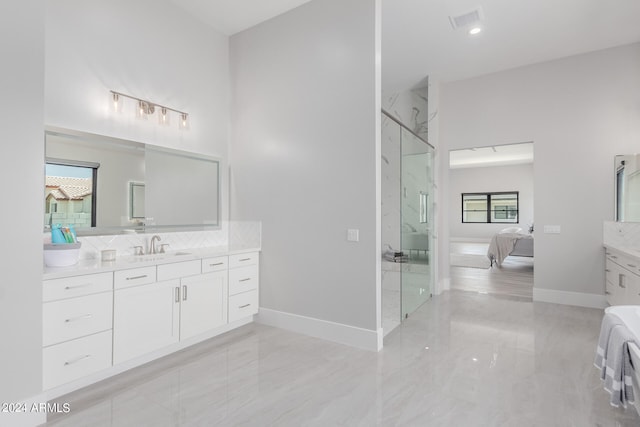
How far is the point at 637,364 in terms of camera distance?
166 cm

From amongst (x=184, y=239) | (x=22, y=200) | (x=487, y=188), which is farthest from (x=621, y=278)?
(x=487, y=188)

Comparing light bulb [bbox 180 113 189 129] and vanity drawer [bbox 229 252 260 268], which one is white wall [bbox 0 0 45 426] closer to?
light bulb [bbox 180 113 189 129]

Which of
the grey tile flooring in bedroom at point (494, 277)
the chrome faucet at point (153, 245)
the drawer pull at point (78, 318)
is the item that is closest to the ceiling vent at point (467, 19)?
the grey tile flooring in bedroom at point (494, 277)

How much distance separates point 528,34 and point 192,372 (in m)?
5.17

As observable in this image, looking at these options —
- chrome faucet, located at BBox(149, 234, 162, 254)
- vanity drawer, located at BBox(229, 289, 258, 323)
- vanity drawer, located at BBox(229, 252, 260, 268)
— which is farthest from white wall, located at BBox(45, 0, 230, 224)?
vanity drawer, located at BBox(229, 289, 258, 323)

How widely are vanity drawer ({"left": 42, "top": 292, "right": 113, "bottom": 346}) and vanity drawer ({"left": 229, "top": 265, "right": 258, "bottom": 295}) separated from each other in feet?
3.90

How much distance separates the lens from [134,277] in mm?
2572

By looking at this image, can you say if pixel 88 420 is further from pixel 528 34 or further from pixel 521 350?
pixel 528 34

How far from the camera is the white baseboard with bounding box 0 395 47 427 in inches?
72.9

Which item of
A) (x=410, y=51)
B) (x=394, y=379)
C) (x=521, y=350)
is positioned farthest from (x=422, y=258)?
(x=410, y=51)

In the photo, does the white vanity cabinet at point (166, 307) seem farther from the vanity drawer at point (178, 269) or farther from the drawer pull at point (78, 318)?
the drawer pull at point (78, 318)

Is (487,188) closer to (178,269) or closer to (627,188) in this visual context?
(627,188)

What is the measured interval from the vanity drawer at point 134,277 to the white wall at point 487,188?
1043cm

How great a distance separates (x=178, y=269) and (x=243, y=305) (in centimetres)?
93
